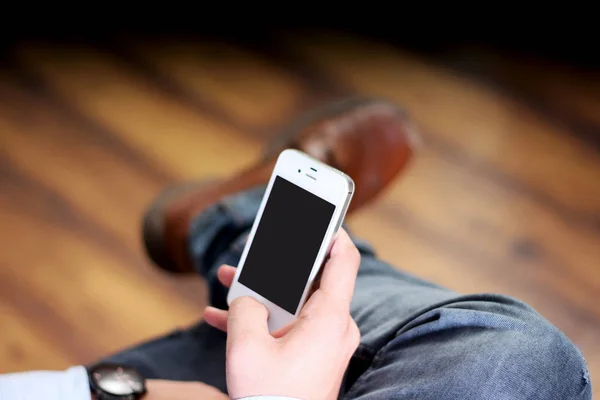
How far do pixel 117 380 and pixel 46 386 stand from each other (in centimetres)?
8

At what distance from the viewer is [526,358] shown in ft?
1.96

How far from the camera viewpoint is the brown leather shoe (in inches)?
43.8

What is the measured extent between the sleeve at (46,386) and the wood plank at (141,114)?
70cm

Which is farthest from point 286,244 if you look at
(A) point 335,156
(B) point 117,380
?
(A) point 335,156

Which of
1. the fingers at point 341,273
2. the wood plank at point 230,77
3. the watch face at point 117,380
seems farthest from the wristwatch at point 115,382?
the wood plank at point 230,77

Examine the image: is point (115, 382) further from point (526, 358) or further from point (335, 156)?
point (335, 156)

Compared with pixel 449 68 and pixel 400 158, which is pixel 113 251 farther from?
pixel 449 68

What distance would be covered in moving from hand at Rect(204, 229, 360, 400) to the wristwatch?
226 mm

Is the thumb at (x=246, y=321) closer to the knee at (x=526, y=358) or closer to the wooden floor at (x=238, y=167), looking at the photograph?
the knee at (x=526, y=358)

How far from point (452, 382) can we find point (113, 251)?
0.83 metres

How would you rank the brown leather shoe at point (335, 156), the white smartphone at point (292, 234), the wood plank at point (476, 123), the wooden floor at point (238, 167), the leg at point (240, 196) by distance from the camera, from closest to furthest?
the white smartphone at point (292, 234) < the leg at point (240, 196) < the brown leather shoe at point (335, 156) < the wooden floor at point (238, 167) < the wood plank at point (476, 123)

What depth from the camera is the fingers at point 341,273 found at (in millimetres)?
573

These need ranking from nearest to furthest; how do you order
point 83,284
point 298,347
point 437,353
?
point 298,347 → point 437,353 → point 83,284

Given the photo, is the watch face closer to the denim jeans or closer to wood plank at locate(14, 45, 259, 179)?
the denim jeans
